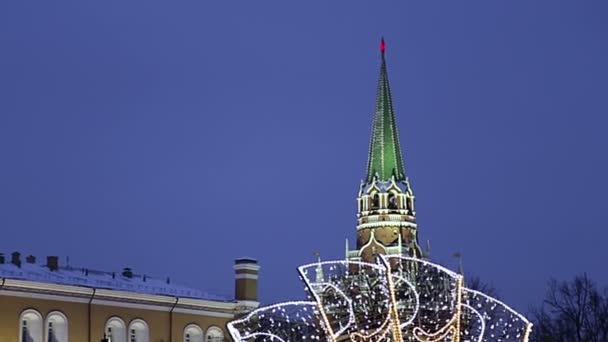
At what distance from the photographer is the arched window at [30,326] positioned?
2630 inches

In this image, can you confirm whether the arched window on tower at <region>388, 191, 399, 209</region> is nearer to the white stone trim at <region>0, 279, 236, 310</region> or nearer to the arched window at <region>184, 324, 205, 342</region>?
the white stone trim at <region>0, 279, 236, 310</region>

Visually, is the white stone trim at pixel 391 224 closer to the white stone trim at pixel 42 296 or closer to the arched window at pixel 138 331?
the arched window at pixel 138 331

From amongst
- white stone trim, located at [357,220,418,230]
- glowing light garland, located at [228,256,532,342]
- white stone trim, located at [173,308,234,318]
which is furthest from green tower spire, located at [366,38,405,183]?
white stone trim, located at [173,308,234,318]

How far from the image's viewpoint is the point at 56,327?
6881 centimetres

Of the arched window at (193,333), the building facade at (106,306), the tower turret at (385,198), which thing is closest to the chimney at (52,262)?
the building facade at (106,306)

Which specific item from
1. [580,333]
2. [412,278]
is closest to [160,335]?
[412,278]

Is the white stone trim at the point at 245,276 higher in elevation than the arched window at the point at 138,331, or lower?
higher

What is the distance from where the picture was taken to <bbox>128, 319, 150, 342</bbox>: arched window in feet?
240

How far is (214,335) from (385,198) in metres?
58.5

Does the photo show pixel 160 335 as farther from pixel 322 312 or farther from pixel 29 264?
pixel 322 312

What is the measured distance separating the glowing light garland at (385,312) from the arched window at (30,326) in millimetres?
10609

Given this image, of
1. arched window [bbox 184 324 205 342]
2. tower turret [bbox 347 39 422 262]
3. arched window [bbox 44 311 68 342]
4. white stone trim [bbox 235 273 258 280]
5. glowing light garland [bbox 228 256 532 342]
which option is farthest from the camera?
tower turret [bbox 347 39 422 262]

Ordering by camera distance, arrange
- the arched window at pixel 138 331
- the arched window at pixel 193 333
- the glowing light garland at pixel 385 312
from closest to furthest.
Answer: the glowing light garland at pixel 385 312, the arched window at pixel 138 331, the arched window at pixel 193 333

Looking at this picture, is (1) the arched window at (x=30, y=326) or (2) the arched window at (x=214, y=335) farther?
(2) the arched window at (x=214, y=335)
